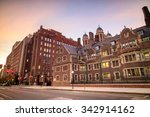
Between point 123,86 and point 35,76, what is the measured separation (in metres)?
28.1

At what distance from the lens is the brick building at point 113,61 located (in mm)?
14508

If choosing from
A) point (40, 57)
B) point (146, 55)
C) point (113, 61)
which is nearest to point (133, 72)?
point (146, 55)

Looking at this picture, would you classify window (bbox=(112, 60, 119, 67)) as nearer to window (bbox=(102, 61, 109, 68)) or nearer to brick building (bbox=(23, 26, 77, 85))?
window (bbox=(102, 61, 109, 68))

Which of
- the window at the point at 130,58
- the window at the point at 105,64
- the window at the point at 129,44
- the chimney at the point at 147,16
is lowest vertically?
the window at the point at 105,64

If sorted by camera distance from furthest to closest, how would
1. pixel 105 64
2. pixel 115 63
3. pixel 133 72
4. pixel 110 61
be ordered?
pixel 105 64, pixel 110 61, pixel 115 63, pixel 133 72

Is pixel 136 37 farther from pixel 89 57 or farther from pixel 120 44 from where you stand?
pixel 89 57

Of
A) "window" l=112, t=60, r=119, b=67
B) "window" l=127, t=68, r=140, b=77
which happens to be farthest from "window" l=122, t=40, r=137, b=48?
"window" l=127, t=68, r=140, b=77

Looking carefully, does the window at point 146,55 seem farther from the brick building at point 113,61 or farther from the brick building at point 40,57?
the brick building at point 40,57

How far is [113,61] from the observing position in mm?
18016

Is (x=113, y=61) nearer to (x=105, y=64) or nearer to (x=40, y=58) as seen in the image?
(x=105, y=64)

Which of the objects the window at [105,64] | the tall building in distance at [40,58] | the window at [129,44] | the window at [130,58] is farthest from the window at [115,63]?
the tall building in distance at [40,58]

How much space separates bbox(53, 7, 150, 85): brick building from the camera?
14.5 meters

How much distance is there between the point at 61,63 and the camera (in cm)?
2278

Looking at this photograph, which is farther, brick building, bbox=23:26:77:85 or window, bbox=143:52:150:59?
brick building, bbox=23:26:77:85
